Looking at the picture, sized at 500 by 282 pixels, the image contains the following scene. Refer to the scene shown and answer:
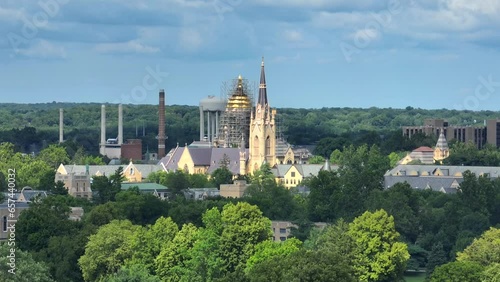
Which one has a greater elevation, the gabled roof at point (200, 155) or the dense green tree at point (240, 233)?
the gabled roof at point (200, 155)

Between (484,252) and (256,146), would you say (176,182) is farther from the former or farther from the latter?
(484,252)

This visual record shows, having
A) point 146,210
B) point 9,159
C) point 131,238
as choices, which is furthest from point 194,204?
point 9,159

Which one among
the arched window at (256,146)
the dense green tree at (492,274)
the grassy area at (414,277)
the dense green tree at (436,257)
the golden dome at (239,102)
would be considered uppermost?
the golden dome at (239,102)

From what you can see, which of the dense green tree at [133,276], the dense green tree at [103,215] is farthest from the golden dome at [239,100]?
the dense green tree at [133,276]

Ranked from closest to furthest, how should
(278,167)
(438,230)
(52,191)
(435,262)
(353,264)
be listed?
(353,264) < (435,262) < (438,230) < (52,191) < (278,167)

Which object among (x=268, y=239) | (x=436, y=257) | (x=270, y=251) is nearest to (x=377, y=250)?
(x=268, y=239)

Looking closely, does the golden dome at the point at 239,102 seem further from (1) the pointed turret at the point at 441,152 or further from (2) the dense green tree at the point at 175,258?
(2) the dense green tree at the point at 175,258

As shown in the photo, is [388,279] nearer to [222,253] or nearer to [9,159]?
[222,253]
